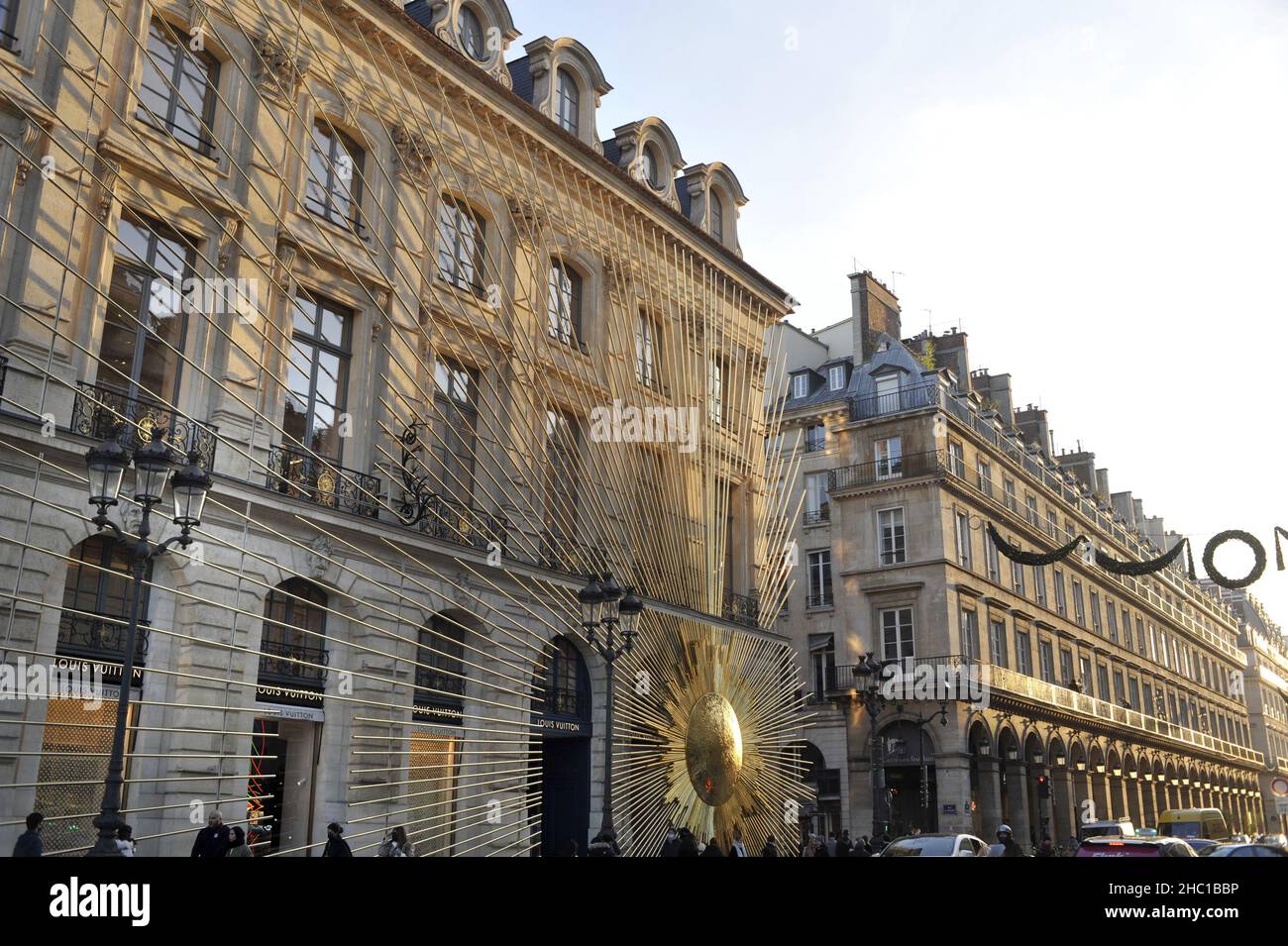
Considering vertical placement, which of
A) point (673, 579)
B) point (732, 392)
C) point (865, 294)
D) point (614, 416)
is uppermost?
point (865, 294)

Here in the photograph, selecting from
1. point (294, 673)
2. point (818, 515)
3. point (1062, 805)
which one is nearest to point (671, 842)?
point (294, 673)

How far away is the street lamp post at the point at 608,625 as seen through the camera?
227 inches

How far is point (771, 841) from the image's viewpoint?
729 centimetres

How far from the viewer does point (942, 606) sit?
107 ft

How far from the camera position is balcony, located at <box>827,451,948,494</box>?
3428 centimetres

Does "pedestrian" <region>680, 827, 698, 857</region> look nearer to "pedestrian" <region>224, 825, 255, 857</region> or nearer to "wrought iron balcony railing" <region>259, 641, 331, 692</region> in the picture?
"pedestrian" <region>224, 825, 255, 857</region>

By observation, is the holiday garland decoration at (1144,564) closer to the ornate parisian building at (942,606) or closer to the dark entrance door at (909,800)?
the ornate parisian building at (942,606)

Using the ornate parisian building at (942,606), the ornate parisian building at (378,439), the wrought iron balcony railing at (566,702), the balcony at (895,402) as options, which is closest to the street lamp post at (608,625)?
the ornate parisian building at (378,439)

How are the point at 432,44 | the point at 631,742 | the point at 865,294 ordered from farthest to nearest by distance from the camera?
the point at 865,294
the point at 432,44
the point at 631,742
